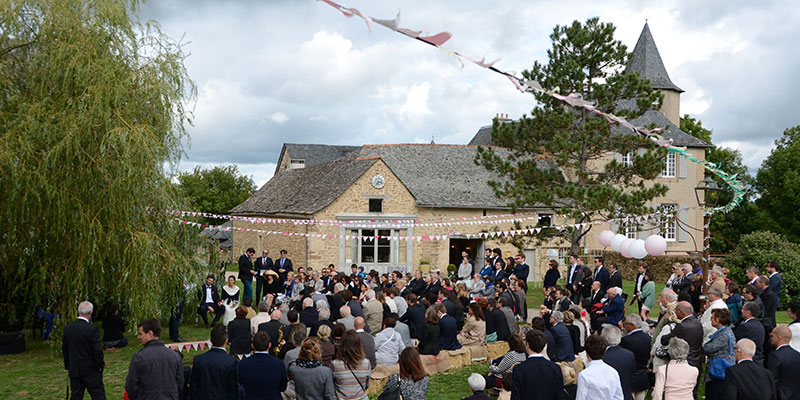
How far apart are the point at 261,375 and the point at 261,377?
2 centimetres

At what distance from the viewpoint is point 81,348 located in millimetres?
7789

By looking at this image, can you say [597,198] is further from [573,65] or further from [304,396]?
[304,396]

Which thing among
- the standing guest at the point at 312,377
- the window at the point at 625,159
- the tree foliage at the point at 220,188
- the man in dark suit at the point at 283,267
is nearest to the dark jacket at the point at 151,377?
the standing guest at the point at 312,377

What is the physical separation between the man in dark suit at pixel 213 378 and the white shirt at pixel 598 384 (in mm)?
3654

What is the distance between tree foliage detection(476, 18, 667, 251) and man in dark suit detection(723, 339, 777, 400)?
46.8 feet

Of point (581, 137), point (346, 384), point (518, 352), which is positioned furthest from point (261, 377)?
point (581, 137)

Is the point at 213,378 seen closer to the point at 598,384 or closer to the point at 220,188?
the point at 598,384

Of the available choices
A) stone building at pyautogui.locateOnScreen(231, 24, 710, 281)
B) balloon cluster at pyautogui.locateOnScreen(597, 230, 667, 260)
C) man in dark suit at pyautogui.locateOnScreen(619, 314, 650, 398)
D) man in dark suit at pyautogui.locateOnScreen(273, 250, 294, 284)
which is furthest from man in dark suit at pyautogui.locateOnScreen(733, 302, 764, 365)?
stone building at pyautogui.locateOnScreen(231, 24, 710, 281)

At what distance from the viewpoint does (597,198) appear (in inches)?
794

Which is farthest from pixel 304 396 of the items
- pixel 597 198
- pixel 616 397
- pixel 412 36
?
pixel 597 198

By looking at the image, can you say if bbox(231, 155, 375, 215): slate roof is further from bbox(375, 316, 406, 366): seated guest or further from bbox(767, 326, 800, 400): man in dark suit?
bbox(767, 326, 800, 400): man in dark suit

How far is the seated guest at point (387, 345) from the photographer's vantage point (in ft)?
32.0

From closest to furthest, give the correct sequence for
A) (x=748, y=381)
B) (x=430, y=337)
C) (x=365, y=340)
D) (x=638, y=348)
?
(x=748, y=381) < (x=638, y=348) < (x=365, y=340) < (x=430, y=337)

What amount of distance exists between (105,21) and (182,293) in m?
5.34
